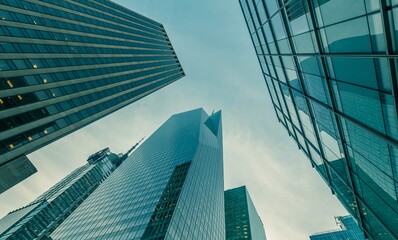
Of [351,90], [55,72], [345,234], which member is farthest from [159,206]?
[345,234]

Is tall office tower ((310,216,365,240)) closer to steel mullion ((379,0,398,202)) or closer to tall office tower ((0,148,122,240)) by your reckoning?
tall office tower ((0,148,122,240))

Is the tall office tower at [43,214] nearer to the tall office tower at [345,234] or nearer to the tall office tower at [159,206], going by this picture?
the tall office tower at [159,206]

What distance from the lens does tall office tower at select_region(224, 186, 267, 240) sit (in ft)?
448

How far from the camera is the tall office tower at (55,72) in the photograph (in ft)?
98.6

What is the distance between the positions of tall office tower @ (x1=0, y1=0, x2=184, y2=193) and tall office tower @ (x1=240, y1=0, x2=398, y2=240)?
3210 cm

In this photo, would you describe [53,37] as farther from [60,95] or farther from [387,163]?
[387,163]

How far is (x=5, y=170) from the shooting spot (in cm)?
2638

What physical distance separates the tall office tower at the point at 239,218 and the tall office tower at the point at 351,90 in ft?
438

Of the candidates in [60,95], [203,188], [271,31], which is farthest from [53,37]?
[203,188]

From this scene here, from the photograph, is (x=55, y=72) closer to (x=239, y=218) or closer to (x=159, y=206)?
(x=159, y=206)

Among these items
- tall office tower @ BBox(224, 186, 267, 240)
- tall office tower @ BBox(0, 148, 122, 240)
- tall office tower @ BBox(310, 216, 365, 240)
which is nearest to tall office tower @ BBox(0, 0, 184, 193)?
tall office tower @ BBox(0, 148, 122, 240)

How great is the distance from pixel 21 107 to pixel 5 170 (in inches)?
357

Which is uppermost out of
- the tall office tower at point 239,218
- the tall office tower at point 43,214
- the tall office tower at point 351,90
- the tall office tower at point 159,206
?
the tall office tower at point 351,90

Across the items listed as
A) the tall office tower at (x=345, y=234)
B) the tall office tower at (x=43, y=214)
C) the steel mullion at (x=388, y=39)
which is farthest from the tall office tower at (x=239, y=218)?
the steel mullion at (x=388, y=39)
